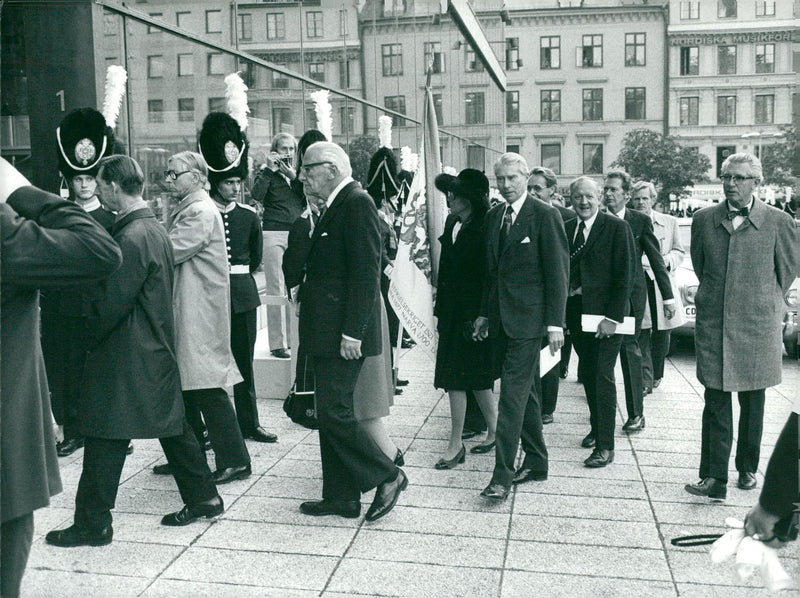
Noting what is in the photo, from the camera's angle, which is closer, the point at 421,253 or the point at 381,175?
the point at 421,253

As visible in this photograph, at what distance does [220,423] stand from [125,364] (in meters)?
1.17

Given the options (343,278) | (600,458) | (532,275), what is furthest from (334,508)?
(600,458)

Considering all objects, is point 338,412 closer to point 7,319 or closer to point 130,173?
point 130,173

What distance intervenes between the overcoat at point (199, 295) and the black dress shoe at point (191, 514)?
73 cm

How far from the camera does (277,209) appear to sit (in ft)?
27.3

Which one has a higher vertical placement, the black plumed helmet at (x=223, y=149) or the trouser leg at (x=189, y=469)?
the black plumed helmet at (x=223, y=149)

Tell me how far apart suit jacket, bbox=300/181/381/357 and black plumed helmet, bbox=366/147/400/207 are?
4.22 m

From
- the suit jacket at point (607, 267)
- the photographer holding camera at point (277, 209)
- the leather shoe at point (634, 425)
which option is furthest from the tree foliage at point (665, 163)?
the suit jacket at point (607, 267)

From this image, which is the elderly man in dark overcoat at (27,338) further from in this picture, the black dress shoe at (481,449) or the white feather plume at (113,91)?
the white feather plume at (113,91)

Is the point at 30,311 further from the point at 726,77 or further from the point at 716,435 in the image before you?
the point at 726,77

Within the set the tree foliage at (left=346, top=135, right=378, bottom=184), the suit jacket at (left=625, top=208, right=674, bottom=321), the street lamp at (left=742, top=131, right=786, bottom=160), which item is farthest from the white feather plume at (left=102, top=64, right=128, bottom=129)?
the street lamp at (left=742, top=131, right=786, bottom=160)

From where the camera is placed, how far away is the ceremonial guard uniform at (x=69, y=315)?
6.12 metres

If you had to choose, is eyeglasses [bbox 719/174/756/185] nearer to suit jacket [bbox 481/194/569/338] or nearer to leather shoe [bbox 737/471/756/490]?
suit jacket [bbox 481/194/569/338]

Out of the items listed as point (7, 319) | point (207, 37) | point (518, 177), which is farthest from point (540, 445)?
point (207, 37)
